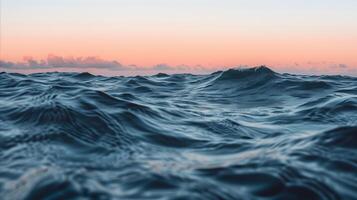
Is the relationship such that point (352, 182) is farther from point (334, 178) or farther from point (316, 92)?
point (316, 92)

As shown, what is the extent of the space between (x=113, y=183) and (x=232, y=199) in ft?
4.83

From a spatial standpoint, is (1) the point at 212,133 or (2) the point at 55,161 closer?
(2) the point at 55,161

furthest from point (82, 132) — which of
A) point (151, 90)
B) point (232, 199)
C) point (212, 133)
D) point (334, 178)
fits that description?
point (151, 90)

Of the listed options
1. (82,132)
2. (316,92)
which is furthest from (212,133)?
(316,92)

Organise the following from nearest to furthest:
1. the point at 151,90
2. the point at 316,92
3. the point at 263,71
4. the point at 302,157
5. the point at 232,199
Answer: the point at 232,199
the point at 302,157
the point at 316,92
the point at 151,90
the point at 263,71

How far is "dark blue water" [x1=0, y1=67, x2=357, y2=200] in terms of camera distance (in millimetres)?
5258

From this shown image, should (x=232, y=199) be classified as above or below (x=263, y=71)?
below

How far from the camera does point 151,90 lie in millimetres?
15766

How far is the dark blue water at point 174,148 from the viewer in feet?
17.3

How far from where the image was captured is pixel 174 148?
24.7ft

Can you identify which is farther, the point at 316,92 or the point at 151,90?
the point at 151,90

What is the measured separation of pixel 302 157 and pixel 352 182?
99 centimetres

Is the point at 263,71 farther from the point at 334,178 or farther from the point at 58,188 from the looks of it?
the point at 58,188

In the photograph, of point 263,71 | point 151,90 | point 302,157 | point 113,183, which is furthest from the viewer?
point 263,71
